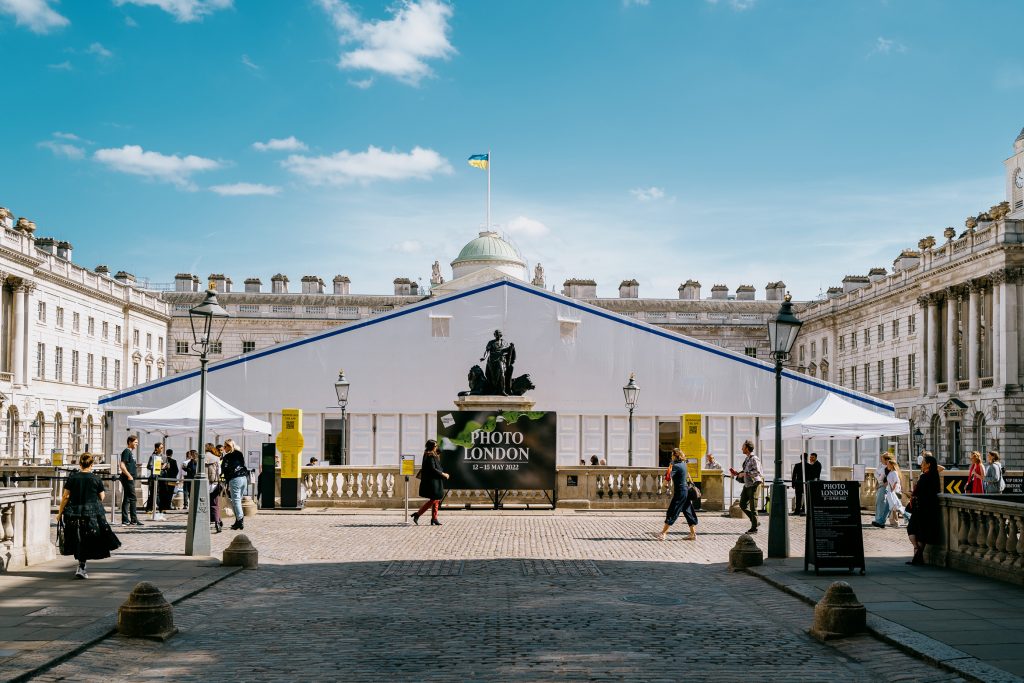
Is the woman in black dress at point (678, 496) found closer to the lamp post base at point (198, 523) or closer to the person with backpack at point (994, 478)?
the lamp post base at point (198, 523)

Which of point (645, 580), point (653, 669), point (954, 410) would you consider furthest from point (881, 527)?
point (954, 410)

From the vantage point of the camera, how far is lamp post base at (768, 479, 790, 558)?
16.1m

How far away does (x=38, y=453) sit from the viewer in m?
63.9

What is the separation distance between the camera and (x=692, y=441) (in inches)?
1102

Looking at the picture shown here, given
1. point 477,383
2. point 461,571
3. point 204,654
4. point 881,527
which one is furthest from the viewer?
point 477,383

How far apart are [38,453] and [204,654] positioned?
60.2 meters

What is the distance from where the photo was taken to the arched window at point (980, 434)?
6016 centimetres

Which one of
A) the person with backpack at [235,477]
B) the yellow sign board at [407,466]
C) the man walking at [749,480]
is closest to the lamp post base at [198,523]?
the person with backpack at [235,477]

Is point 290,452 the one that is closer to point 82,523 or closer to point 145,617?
point 82,523

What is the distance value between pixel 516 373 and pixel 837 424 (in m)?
13.4

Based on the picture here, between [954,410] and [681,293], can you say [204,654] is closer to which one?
[954,410]

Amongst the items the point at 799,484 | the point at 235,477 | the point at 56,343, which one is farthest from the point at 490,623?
the point at 56,343

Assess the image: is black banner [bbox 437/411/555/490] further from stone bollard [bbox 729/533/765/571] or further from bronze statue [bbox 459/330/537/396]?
stone bollard [bbox 729/533/765/571]

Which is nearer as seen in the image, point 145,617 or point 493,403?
point 145,617
